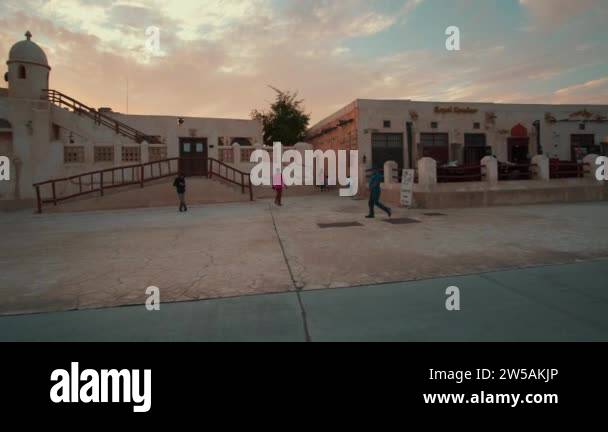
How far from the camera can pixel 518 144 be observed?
88.7ft

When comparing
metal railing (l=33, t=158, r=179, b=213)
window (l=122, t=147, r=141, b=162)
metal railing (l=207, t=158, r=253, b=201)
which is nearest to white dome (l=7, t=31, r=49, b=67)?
metal railing (l=33, t=158, r=179, b=213)

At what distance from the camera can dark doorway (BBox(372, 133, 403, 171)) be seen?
2502 cm

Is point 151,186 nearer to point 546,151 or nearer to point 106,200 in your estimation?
point 106,200

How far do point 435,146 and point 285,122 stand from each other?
61.1 feet

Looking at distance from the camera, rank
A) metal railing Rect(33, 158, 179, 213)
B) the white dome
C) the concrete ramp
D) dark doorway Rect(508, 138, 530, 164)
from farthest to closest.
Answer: dark doorway Rect(508, 138, 530, 164)
the white dome
metal railing Rect(33, 158, 179, 213)
the concrete ramp

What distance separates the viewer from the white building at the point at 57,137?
65.9 feet

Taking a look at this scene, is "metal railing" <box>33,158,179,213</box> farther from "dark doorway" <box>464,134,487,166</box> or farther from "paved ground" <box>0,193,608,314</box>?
"dark doorway" <box>464,134,487,166</box>

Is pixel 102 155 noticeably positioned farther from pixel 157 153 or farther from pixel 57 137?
pixel 57 137

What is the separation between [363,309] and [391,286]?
Result: 90 centimetres

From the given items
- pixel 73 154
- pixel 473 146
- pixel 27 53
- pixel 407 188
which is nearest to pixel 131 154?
pixel 73 154

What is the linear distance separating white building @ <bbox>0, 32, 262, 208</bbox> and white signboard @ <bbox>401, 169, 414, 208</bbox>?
1291 centimetres

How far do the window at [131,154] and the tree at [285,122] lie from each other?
63.6 feet
